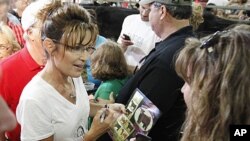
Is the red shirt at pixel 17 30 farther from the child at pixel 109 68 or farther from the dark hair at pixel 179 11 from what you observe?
the dark hair at pixel 179 11

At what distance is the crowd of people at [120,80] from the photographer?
99cm

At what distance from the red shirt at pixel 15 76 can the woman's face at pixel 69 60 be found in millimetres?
409

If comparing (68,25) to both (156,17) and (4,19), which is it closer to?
(156,17)

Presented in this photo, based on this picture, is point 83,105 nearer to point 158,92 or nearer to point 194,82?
point 158,92

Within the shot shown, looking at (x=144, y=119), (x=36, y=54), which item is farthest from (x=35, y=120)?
(x=36, y=54)

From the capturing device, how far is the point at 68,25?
150 cm

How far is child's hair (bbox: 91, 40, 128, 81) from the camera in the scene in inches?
100

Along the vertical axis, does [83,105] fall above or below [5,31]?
below

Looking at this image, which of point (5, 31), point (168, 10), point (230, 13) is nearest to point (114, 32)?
point (230, 13)

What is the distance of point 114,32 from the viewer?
4.28 metres

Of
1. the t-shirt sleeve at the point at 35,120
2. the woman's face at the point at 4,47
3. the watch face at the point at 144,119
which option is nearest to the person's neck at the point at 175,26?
the watch face at the point at 144,119

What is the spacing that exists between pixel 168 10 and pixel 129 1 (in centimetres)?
238

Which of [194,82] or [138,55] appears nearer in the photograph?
[194,82]

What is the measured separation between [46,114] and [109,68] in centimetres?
116
